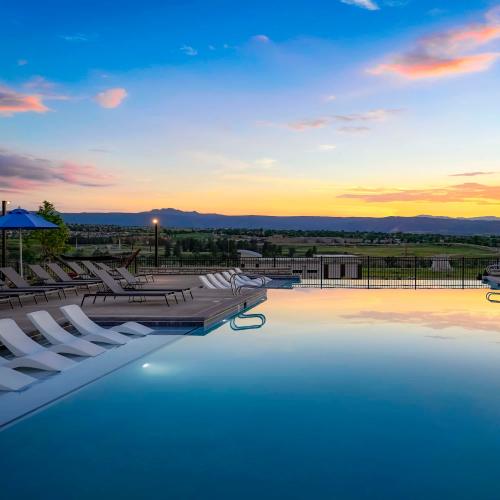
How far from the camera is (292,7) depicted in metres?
16.8

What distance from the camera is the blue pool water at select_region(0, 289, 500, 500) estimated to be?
4.46m

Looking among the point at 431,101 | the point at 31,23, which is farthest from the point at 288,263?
the point at 31,23

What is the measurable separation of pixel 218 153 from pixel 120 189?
30.7ft

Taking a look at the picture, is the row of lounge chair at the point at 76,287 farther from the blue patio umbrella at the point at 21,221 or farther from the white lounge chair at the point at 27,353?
the white lounge chair at the point at 27,353

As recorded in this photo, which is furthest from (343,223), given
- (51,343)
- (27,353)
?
(27,353)

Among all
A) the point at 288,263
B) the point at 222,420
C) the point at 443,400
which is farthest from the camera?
the point at 288,263

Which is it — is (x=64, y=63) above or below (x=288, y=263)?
above

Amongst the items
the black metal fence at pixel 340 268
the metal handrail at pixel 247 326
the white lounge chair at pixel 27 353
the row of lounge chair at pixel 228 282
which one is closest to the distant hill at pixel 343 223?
the black metal fence at pixel 340 268

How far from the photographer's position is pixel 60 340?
834cm

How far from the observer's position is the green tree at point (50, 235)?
22.3 m

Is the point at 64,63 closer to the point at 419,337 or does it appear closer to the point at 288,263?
the point at 288,263

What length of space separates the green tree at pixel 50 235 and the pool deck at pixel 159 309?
287 inches

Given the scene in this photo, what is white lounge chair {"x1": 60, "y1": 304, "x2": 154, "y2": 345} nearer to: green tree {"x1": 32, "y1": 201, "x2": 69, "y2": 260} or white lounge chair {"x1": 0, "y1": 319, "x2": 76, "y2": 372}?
white lounge chair {"x1": 0, "y1": 319, "x2": 76, "y2": 372}

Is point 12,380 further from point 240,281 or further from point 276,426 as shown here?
point 240,281
